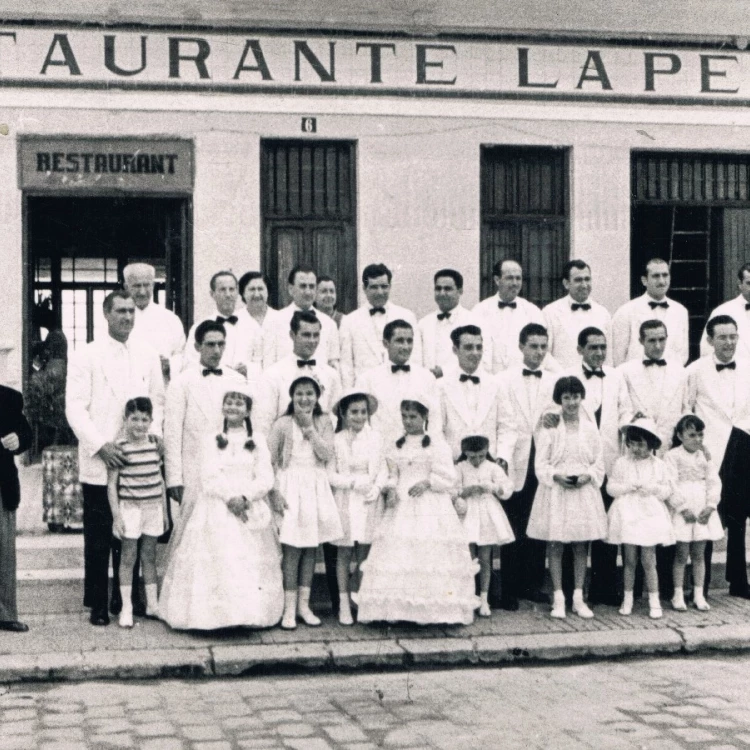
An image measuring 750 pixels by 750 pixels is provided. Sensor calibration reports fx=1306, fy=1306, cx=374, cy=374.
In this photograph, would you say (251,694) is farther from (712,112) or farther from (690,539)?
(712,112)

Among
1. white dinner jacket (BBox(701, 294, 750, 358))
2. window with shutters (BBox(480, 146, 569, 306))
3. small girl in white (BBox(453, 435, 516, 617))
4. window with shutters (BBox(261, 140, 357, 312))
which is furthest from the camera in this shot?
window with shutters (BBox(480, 146, 569, 306))

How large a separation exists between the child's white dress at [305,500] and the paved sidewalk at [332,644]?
0.58 metres

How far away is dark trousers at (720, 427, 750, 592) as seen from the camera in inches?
Answer: 357

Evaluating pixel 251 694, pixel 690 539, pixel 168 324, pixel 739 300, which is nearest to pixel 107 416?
pixel 168 324

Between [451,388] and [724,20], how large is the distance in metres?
5.91

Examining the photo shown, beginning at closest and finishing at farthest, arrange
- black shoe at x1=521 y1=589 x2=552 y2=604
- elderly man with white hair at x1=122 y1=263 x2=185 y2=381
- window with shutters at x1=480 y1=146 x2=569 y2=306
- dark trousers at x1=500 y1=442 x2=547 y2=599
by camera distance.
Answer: dark trousers at x1=500 y1=442 x2=547 y2=599, black shoe at x1=521 y1=589 x2=552 y2=604, elderly man with white hair at x1=122 y1=263 x2=185 y2=381, window with shutters at x1=480 y1=146 x2=569 y2=306

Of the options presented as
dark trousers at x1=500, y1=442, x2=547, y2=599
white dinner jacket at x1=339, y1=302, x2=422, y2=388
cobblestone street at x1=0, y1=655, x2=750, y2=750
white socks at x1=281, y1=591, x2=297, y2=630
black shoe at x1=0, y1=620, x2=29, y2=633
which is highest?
white dinner jacket at x1=339, y1=302, x2=422, y2=388

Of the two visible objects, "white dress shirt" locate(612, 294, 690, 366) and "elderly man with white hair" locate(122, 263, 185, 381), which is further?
"white dress shirt" locate(612, 294, 690, 366)

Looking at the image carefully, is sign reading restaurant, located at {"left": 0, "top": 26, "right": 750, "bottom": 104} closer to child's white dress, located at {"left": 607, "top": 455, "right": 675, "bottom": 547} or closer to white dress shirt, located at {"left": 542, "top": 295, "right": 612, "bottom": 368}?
white dress shirt, located at {"left": 542, "top": 295, "right": 612, "bottom": 368}

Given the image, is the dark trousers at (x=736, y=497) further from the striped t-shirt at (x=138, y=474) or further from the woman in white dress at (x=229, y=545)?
the striped t-shirt at (x=138, y=474)

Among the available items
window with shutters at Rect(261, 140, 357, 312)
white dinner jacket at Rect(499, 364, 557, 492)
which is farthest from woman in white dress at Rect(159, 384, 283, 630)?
window with shutters at Rect(261, 140, 357, 312)

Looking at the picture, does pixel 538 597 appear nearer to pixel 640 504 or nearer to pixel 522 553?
pixel 522 553

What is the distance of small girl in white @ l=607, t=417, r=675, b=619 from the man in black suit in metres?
3.78

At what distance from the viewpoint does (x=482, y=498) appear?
27.5ft
